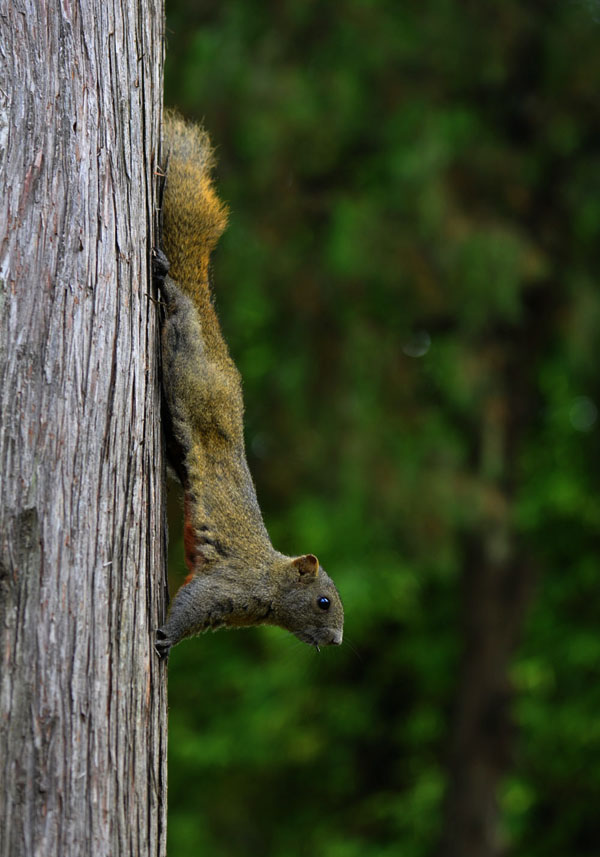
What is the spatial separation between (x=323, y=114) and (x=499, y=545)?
3.47 metres

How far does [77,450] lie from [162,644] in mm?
531

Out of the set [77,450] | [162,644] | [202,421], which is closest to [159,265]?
[202,421]

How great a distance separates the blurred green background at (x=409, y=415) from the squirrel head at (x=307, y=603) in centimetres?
222

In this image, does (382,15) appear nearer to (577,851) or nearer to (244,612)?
(244,612)

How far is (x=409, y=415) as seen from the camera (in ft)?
25.5

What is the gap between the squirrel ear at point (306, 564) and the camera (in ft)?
10.7

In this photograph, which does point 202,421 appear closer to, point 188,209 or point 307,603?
point 188,209

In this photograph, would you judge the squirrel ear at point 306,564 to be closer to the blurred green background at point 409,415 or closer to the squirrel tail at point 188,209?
the squirrel tail at point 188,209

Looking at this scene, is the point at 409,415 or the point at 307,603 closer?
the point at 307,603

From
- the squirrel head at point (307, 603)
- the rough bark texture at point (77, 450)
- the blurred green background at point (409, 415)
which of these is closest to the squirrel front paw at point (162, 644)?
the rough bark texture at point (77, 450)

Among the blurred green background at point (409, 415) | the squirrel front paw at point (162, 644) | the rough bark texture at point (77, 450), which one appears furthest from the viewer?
the blurred green background at point (409, 415)

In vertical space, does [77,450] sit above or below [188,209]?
below

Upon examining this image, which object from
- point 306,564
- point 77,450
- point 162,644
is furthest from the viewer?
point 306,564

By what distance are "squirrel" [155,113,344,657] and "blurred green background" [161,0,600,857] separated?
2.43m
